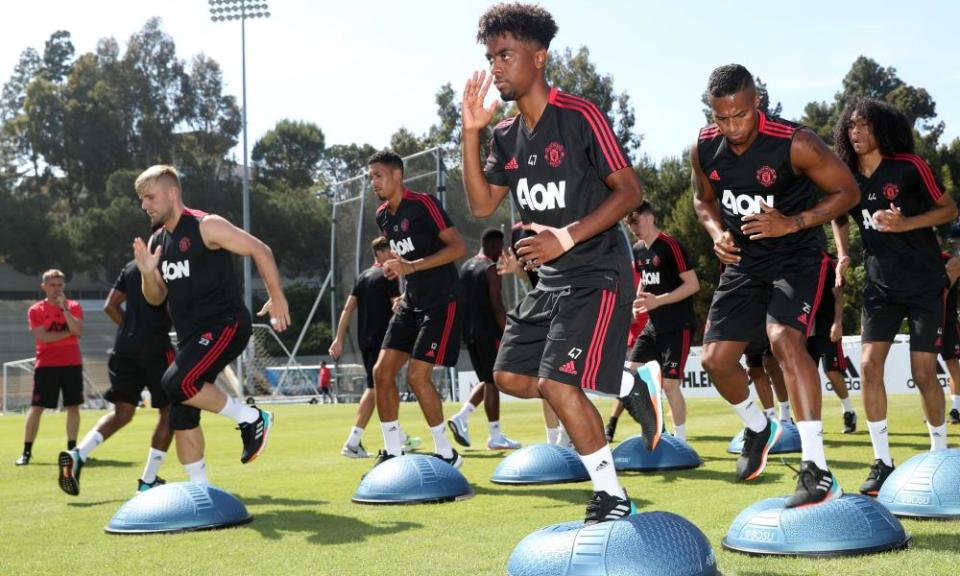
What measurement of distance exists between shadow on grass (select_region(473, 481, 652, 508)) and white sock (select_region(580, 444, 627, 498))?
2.41 meters

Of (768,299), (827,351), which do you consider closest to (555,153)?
(768,299)

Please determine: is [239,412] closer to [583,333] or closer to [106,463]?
[583,333]

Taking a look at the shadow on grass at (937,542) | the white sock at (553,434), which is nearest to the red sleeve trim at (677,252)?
the white sock at (553,434)

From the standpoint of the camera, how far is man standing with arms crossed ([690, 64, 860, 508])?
225 inches

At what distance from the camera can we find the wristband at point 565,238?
4742 millimetres

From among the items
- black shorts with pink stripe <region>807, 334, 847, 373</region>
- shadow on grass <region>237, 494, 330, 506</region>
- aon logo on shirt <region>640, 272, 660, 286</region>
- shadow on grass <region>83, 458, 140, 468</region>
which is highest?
aon logo on shirt <region>640, 272, 660, 286</region>

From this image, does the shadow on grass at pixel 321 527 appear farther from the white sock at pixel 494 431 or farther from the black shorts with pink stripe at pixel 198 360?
the white sock at pixel 494 431

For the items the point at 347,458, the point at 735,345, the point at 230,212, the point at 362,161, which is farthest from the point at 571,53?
the point at 735,345

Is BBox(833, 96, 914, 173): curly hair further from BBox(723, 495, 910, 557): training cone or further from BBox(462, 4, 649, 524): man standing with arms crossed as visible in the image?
BBox(723, 495, 910, 557): training cone

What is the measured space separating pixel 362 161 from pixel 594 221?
8256 cm

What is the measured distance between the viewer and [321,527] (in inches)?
270

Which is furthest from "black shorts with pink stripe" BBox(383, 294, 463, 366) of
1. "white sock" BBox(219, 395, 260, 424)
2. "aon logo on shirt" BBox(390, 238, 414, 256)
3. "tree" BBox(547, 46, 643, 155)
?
"tree" BBox(547, 46, 643, 155)

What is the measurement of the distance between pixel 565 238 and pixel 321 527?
3.10m

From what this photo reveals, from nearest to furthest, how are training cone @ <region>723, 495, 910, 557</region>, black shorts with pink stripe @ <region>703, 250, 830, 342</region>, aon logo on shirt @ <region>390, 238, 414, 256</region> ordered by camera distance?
training cone @ <region>723, 495, 910, 557</region> < black shorts with pink stripe @ <region>703, 250, 830, 342</region> < aon logo on shirt @ <region>390, 238, 414, 256</region>
